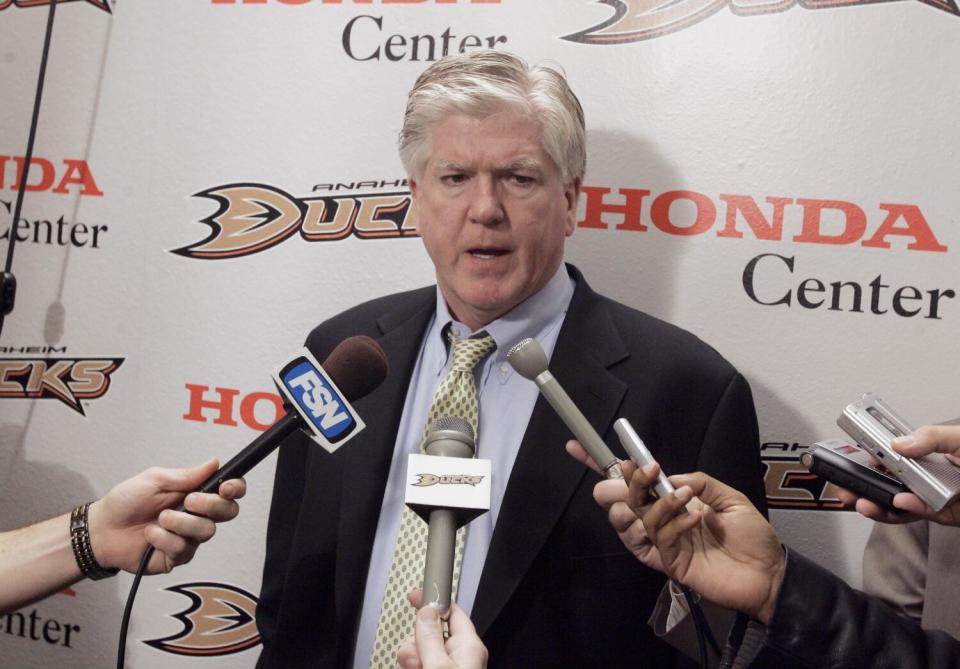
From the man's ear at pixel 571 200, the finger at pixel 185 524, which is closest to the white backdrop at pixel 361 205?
the man's ear at pixel 571 200

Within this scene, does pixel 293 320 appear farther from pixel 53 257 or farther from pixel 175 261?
pixel 53 257

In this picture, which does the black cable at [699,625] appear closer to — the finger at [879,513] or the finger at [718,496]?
the finger at [718,496]

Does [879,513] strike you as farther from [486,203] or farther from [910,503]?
[486,203]

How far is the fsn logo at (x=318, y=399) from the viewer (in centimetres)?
120

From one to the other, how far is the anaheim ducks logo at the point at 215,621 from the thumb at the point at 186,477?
0.83 meters

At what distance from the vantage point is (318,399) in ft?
3.96

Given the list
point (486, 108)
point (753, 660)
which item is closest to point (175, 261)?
point (486, 108)

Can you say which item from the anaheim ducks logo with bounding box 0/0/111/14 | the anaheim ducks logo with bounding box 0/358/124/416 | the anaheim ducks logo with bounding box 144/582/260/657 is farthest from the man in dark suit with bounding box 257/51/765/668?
the anaheim ducks logo with bounding box 0/0/111/14

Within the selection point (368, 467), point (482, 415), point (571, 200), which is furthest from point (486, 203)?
point (368, 467)

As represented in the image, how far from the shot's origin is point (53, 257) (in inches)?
88.8

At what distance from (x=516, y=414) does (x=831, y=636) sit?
59 cm

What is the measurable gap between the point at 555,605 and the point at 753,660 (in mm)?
375

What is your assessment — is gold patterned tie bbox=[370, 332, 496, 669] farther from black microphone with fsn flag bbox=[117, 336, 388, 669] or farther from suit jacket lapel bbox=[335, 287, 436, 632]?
black microphone with fsn flag bbox=[117, 336, 388, 669]

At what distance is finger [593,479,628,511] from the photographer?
120cm
